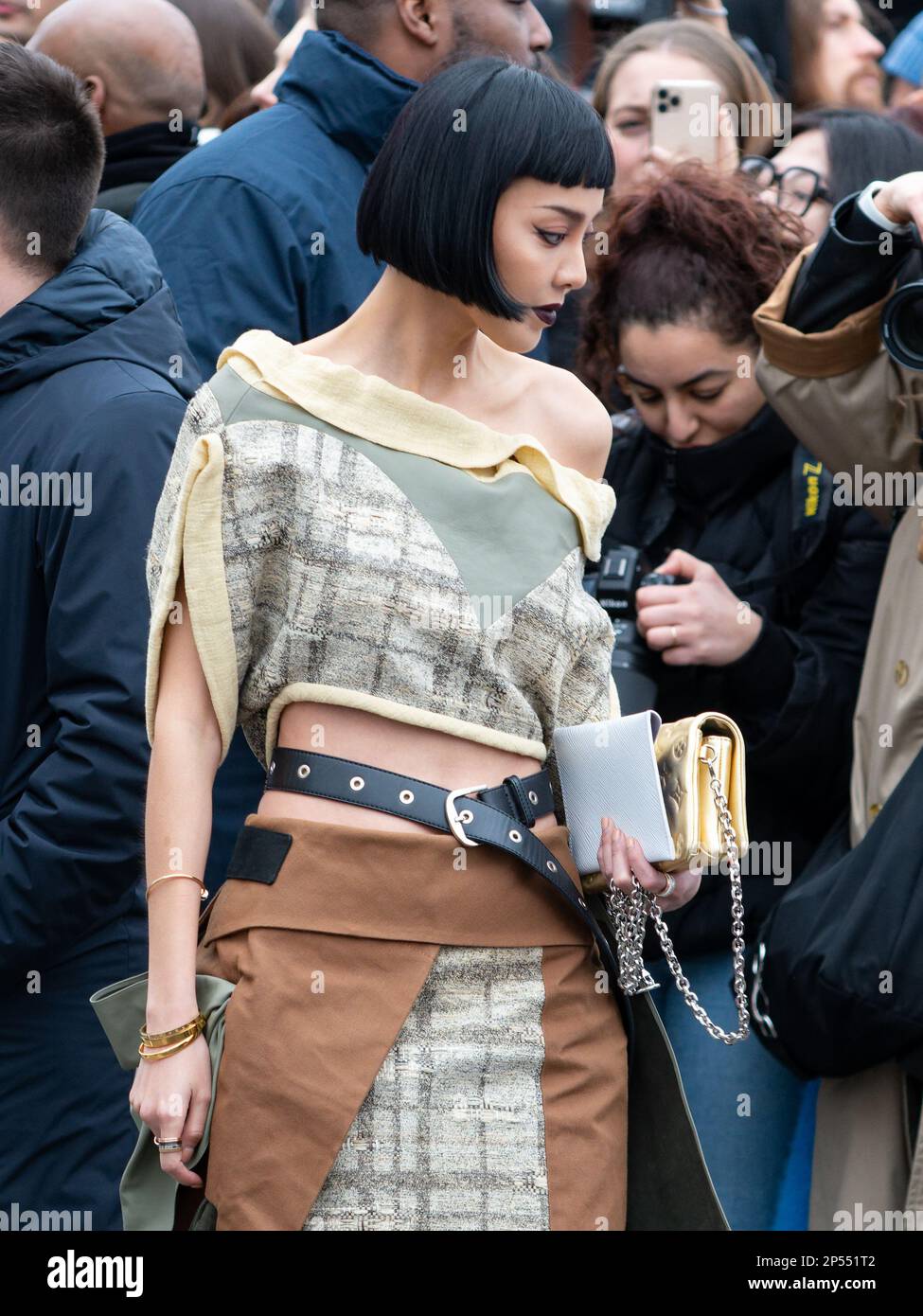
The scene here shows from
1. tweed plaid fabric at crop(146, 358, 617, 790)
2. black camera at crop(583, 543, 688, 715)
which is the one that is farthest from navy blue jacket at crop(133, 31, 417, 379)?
tweed plaid fabric at crop(146, 358, 617, 790)

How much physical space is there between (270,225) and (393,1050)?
163cm

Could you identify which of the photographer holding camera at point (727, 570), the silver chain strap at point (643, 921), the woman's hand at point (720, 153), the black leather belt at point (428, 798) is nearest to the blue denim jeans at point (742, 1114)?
the photographer holding camera at point (727, 570)

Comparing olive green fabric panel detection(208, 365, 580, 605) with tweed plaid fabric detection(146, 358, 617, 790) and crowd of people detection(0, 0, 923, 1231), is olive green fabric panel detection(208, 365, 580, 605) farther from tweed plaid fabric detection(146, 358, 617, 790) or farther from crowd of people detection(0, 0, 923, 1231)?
crowd of people detection(0, 0, 923, 1231)

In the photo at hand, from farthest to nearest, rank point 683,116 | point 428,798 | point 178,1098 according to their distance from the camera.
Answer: point 683,116, point 428,798, point 178,1098

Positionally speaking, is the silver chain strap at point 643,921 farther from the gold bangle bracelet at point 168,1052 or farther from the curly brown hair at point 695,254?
the curly brown hair at point 695,254

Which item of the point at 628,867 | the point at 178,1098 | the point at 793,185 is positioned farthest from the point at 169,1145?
the point at 793,185

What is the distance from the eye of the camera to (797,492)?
3.28 meters

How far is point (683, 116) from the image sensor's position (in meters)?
4.13

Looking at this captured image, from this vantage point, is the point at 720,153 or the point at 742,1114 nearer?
the point at 742,1114

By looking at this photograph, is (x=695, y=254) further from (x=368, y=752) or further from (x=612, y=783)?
(x=368, y=752)

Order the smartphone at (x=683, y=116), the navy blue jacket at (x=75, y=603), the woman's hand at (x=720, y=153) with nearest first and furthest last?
1. the navy blue jacket at (x=75, y=603)
2. the woman's hand at (x=720, y=153)
3. the smartphone at (x=683, y=116)

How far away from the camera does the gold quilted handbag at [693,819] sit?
7.21 ft

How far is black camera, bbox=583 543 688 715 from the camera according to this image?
3.13 metres

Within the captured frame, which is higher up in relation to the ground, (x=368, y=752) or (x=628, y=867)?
(x=368, y=752)
